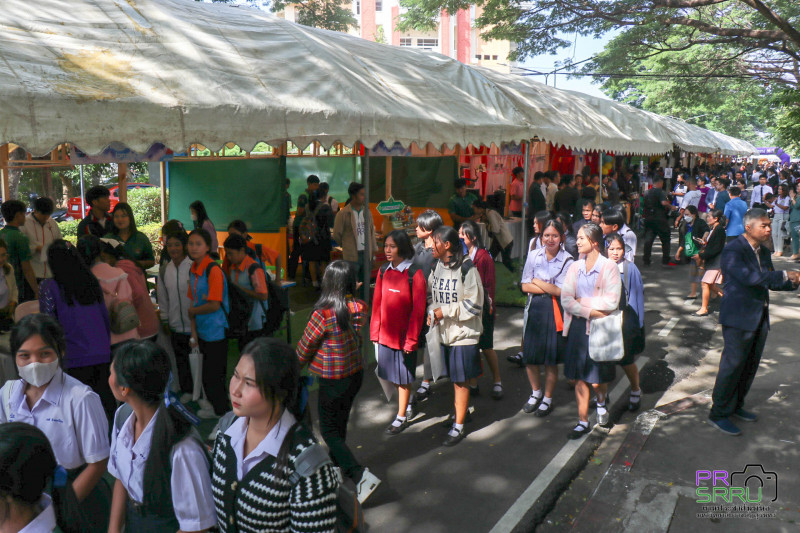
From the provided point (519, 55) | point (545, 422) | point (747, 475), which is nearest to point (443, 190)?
point (519, 55)

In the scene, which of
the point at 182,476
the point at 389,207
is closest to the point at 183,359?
the point at 182,476

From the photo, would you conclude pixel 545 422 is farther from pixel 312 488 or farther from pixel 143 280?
pixel 312 488

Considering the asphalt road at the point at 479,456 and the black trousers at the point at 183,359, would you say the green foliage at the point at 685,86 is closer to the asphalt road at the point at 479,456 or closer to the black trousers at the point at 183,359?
the asphalt road at the point at 479,456

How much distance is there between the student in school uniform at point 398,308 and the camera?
543 centimetres

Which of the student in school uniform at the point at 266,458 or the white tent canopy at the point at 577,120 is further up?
the white tent canopy at the point at 577,120

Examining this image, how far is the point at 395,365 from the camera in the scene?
18.4 feet

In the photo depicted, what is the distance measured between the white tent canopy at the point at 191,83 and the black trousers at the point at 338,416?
1934 mm

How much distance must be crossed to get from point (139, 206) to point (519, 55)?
1223cm

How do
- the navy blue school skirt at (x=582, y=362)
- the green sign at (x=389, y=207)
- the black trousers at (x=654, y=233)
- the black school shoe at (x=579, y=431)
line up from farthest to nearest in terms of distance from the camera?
the black trousers at (x=654, y=233)
the green sign at (x=389, y=207)
the black school shoe at (x=579, y=431)
the navy blue school skirt at (x=582, y=362)

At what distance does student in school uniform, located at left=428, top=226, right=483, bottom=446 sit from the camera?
5.53 m

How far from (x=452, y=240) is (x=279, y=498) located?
11.7 feet

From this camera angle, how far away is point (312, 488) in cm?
223

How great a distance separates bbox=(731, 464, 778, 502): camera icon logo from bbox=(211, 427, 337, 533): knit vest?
159 inches

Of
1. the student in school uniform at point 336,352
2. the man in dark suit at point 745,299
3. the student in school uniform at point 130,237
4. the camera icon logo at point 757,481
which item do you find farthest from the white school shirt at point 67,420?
the man in dark suit at point 745,299
